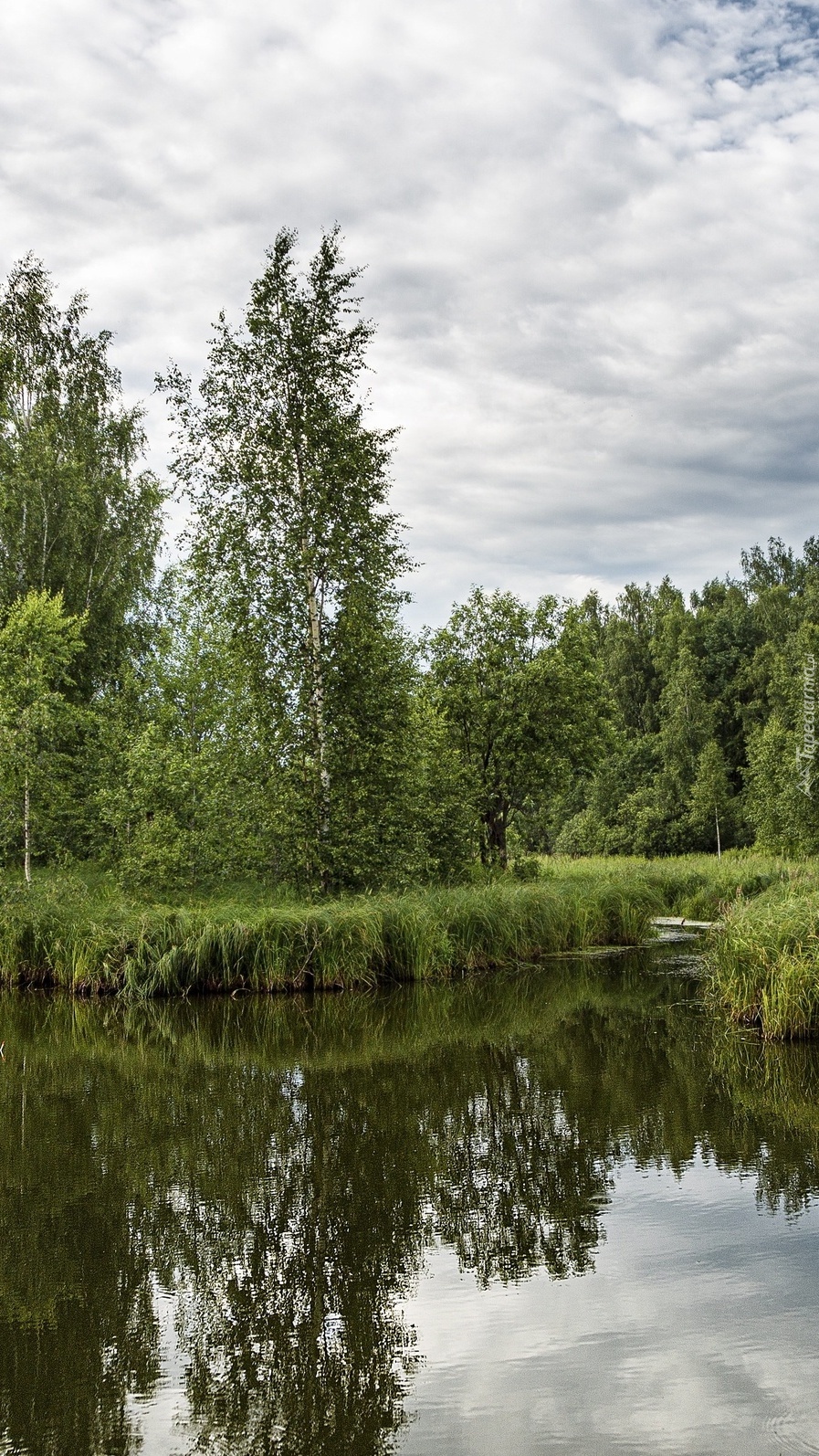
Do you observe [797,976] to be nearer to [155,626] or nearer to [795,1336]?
[795,1336]

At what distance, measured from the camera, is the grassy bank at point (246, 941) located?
53.2 ft

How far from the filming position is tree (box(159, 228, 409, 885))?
19.6m

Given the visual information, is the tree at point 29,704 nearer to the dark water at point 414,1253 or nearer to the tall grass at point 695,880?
the dark water at point 414,1253

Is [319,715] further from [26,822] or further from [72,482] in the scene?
[72,482]

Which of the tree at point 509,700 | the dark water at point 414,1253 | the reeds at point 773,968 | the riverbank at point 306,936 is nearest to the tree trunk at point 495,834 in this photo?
the tree at point 509,700

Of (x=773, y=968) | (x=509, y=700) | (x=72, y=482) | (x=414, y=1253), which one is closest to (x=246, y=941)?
(x=773, y=968)

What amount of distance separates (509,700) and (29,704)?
38.9ft

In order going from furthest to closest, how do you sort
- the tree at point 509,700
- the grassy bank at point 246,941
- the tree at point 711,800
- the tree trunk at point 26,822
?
the tree at point 711,800
the tree at point 509,700
the tree trunk at point 26,822
the grassy bank at point 246,941

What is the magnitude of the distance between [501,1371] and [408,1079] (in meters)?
5.52

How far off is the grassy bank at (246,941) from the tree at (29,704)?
3.14 metres

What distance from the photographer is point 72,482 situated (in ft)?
104

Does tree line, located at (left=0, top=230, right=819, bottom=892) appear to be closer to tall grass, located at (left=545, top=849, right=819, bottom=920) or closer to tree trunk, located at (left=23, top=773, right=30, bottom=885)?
tree trunk, located at (left=23, top=773, right=30, bottom=885)

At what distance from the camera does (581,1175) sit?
7129 millimetres

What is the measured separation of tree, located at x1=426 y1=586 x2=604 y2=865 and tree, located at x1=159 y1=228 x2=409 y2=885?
7376mm
